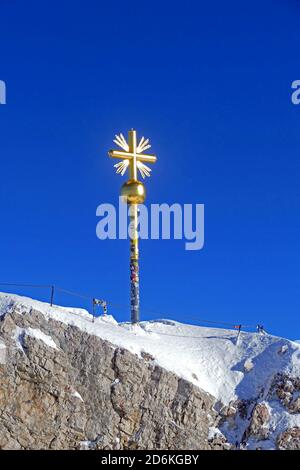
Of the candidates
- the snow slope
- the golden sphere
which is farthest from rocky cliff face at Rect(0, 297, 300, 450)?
the golden sphere

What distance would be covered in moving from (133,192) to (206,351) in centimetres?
1009

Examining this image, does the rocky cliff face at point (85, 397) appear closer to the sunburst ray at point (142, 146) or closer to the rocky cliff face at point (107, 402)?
the rocky cliff face at point (107, 402)

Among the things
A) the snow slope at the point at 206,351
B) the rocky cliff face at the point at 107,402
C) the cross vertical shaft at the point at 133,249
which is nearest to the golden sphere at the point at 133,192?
the cross vertical shaft at the point at 133,249

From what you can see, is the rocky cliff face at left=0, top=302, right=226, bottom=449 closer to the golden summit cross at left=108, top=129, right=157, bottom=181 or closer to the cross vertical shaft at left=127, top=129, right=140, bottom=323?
the cross vertical shaft at left=127, top=129, right=140, bottom=323

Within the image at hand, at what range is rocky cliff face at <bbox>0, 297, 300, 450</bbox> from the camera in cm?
3288

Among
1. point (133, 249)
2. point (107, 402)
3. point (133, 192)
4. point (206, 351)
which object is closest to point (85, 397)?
point (107, 402)

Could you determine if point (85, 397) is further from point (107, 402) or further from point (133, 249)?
point (133, 249)

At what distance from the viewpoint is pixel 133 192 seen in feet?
136

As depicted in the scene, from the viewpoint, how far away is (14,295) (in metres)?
37.8

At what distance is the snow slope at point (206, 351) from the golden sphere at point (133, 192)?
23.0 feet

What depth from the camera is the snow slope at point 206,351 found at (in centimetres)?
3609
